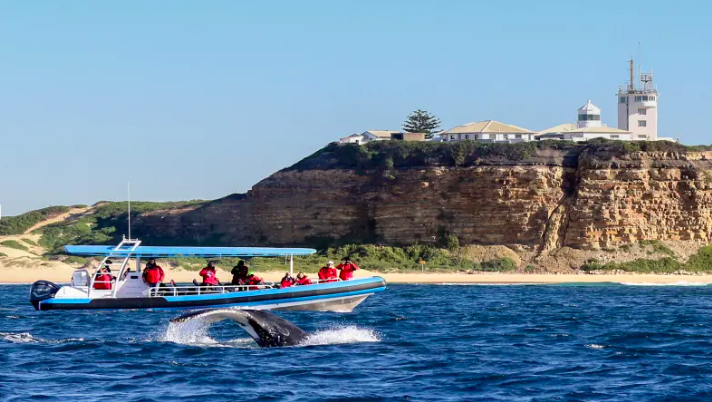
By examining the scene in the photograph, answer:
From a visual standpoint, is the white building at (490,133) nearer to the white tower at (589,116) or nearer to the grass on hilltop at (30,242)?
the white tower at (589,116)

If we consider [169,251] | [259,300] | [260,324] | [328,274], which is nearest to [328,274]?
[328,274]

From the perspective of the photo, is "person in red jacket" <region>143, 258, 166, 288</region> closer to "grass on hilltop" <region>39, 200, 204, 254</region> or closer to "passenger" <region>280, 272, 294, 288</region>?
"passenger" <region>280, 272, 294, 288</region>

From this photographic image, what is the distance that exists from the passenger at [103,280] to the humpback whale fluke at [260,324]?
14.4 m

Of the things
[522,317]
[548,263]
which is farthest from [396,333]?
[548,263]

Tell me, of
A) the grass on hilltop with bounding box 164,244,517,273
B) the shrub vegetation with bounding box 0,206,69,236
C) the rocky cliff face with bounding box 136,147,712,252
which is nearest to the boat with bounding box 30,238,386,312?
the grass on hilltop with bounding box 164,244,517,273

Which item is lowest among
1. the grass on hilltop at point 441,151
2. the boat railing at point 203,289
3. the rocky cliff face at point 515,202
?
the boat railing at point 203,289

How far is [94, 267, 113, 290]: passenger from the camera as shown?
1483 inches

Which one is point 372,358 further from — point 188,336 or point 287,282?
point 287,282

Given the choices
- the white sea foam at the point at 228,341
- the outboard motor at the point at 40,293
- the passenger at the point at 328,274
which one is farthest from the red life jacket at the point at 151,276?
the white sea foam at the point at 228,341

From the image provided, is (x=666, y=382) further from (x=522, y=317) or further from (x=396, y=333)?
(x=522, y=317)

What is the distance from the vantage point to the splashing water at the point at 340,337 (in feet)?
84.8

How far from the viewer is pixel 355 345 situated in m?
26.2

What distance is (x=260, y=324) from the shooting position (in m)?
23.1

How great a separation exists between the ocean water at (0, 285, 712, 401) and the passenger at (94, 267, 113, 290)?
1243 mm
